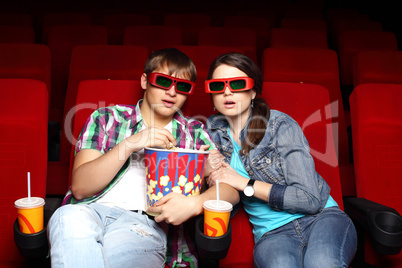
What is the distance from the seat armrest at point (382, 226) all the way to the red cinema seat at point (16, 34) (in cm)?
176

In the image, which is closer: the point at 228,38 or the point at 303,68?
the point at 303,68

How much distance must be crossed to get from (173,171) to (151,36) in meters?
1.33

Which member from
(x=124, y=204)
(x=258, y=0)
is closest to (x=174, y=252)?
(x=124, y=204)

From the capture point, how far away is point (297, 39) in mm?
1956

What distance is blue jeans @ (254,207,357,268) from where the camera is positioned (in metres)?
0.70

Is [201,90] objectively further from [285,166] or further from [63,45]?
[63,45]

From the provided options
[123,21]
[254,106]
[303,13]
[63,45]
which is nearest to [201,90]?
[254,106]

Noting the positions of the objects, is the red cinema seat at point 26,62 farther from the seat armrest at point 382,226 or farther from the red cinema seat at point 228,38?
the seat armrest at point 382,226

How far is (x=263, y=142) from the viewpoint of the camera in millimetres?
875

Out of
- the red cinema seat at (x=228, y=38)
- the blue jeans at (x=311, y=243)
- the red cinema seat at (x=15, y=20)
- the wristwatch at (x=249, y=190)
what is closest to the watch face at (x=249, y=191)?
the wristwatch at (x=249, y=190)

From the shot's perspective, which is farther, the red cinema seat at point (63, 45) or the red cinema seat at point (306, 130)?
the red cinema seat at point (63, 45)

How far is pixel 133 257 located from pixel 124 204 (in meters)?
0.16

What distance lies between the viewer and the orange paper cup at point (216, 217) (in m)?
0.62

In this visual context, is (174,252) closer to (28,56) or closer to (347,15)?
(28,56)
